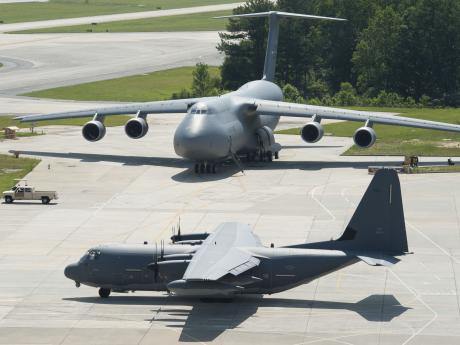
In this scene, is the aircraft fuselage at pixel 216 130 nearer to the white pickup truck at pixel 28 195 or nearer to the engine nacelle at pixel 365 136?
the engine nacelle at pixel 365 136

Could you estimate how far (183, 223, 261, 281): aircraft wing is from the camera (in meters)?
50.0

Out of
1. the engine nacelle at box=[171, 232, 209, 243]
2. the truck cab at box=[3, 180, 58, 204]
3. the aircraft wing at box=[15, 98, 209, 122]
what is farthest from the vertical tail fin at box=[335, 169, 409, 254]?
the aircraft wing at box=[15, 98, 209, 122]

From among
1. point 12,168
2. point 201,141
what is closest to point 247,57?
point 12,168

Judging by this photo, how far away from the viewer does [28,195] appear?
76.6 meters

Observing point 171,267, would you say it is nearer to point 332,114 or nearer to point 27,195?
point 27,195

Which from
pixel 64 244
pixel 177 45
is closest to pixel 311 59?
pixel 177 45

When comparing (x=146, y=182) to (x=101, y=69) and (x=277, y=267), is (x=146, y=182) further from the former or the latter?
(x=101, y=69)

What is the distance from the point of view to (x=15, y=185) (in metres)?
81.5

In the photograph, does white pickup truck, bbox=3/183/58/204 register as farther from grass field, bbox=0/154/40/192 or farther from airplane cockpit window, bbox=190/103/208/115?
airplane cockpit window, bbox=190/103/208/115

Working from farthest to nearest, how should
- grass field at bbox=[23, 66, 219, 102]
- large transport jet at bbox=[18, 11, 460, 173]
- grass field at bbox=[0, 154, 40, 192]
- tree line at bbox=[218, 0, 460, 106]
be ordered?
1. tree line at bbox=[218, 0, 460, 106]
2. grass field at bbox=[23, 66, 219, 102]
3. large transport jet at bbox=[18, 11, 460, 173]
4. grass field at bbox=[0, 154, 40, 192]

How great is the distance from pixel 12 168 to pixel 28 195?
12312 mm

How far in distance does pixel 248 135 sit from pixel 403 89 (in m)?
60.1

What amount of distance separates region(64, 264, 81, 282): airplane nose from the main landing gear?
105 ft

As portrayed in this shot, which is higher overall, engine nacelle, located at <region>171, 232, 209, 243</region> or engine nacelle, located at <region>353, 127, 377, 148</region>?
engine nacelle, located at <region>171, 232, 209, 243</region>
